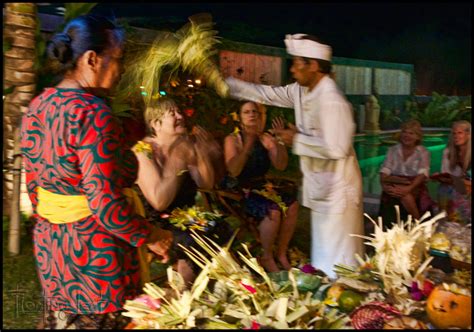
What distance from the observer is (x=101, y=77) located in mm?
2871

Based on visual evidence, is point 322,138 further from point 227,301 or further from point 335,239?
point 227,301

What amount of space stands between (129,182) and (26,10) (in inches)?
37.0

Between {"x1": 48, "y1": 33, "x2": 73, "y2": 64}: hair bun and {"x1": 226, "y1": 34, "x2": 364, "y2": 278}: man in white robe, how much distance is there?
2.33 ft

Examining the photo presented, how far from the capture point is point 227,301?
3.08m

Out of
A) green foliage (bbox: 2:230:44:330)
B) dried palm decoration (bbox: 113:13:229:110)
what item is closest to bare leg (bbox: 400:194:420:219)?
dried palm decoration (bbox: 113:13:229:110)

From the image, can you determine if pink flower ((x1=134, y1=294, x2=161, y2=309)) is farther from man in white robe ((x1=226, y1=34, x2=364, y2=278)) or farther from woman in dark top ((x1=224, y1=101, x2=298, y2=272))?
man in white robe ((x1=226, y1=34, x2=364, y2=278))

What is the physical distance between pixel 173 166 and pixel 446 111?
3.99 feet

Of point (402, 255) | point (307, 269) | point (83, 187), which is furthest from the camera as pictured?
point (307, 269)

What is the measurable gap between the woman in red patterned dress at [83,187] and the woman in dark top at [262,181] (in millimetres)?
439

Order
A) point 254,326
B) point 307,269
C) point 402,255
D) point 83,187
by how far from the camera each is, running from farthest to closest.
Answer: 1. point 307,269
2. point 402,255
3. point 254,326
4. point 83,187

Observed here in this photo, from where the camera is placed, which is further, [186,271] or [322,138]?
[186,271]

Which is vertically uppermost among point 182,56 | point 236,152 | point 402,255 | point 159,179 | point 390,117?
point 182,56

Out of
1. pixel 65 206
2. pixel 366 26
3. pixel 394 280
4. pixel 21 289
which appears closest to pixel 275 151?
pixel 366 26

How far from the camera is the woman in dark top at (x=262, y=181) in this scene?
302 cm
